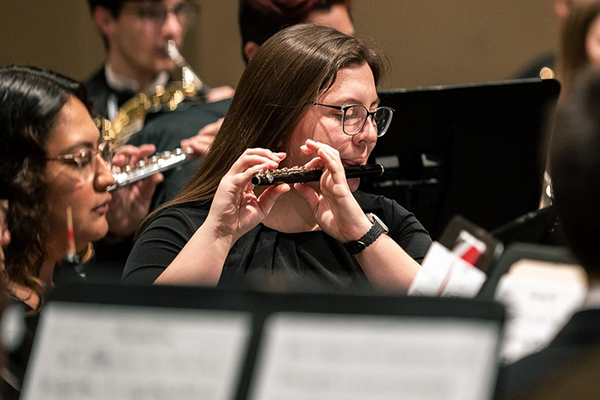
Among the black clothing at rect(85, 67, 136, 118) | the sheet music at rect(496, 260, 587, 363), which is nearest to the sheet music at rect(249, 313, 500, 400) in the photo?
the sheet music at rect(496, 260, 587, 363)

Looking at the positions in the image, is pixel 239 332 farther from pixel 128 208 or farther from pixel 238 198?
pixel 128 208

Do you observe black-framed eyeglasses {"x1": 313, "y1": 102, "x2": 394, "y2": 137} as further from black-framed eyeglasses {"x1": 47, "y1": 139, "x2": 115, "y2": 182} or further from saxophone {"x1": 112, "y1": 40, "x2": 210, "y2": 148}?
saxophone {"x1": 112, "y1": 40, "x2": 210, "y2": 148}

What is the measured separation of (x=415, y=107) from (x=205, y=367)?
1393 millimetres

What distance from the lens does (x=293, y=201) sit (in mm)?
1891

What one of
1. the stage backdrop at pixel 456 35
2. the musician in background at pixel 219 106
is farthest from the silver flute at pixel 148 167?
the stage backdrop at pixel 456 35

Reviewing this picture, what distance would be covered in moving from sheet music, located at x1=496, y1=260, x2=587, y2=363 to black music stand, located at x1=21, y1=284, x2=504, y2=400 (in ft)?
0.77

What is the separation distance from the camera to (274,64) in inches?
71.6

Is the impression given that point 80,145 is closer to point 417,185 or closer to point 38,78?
point 38,78

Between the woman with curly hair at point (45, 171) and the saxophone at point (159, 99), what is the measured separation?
116cm

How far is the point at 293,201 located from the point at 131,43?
1.95 metres

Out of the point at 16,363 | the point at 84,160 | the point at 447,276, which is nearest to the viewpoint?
the point at 16,363

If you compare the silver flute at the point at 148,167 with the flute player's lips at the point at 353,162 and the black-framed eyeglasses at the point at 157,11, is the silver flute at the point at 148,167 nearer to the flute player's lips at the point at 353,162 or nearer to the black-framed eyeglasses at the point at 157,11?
the flute player's lips at the point at 353,162

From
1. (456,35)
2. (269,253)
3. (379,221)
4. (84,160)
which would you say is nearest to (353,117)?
(379,221)

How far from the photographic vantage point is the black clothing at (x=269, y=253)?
1766 millimetres
